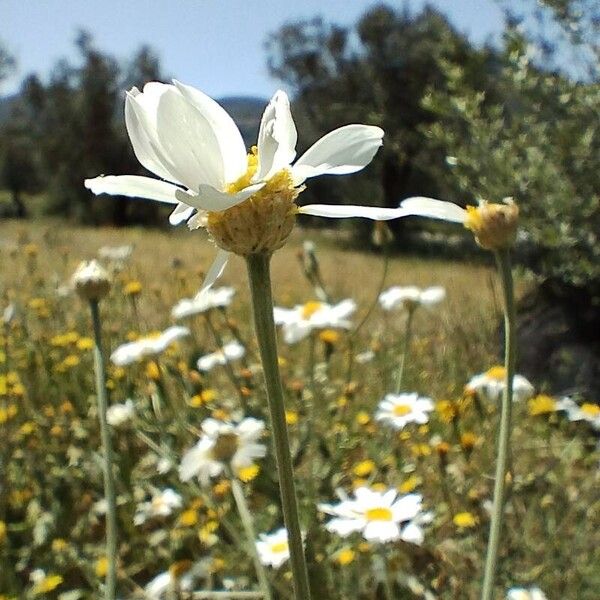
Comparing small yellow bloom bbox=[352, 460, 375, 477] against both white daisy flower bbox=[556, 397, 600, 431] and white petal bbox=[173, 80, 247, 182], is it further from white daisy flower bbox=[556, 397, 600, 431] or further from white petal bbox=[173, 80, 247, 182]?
white petal bbox=[173, 80, 247, 182]

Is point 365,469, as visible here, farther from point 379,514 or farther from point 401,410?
point 379,514

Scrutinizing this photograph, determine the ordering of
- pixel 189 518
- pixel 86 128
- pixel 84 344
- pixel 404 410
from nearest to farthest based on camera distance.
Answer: pixel 404 410 → pixel 189 518 → pixel 84 344 → pixel 86 128

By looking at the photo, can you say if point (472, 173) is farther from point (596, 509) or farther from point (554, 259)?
point (596, 509)

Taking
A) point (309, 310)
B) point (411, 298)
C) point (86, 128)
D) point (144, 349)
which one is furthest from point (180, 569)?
point (86, 128)

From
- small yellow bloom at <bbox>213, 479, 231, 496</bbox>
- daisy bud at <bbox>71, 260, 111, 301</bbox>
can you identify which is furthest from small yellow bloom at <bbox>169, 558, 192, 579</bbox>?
daisy bud at <bbox>71, 260, 111, 301</bbox>

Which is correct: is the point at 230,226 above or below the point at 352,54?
below

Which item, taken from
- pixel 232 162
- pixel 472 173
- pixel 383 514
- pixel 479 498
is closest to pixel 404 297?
pixel 479 498

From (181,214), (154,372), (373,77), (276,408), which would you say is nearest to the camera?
(276,408)
